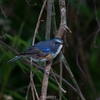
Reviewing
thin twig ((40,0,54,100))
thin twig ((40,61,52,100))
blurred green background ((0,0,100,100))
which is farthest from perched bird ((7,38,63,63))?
blurred green background ((0,0,100,100))

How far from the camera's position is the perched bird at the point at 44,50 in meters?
3.73

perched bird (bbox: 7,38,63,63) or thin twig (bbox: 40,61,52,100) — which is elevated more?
perched bird (bbox: 7,38,63,63)

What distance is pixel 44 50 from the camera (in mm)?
3990

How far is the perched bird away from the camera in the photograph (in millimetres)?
3734

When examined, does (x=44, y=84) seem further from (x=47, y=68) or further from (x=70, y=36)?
(x=70, y=36)

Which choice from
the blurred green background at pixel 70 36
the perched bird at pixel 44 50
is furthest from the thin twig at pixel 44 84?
the blurred green background at pixel 70 36

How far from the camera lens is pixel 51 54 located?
3.79 m

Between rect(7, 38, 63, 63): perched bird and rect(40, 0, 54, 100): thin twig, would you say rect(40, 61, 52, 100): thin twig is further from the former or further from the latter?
rect(7, 38, 63, 63): perched bird

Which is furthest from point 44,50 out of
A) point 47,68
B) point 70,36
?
point 70,36

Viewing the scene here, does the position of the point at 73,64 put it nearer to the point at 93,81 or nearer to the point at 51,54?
the point at 93,81

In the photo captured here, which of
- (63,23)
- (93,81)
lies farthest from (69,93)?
(63,23)

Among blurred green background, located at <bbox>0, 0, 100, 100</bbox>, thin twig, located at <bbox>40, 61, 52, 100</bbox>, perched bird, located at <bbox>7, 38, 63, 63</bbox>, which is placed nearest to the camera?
thin twig, located at <bbox>40, 61, 52, 100</bbox>

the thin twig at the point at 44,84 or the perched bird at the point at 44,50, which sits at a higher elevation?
the perched bird at the point at 44,50

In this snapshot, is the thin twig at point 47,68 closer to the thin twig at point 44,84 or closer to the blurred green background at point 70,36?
the thin twig at point 44,84
